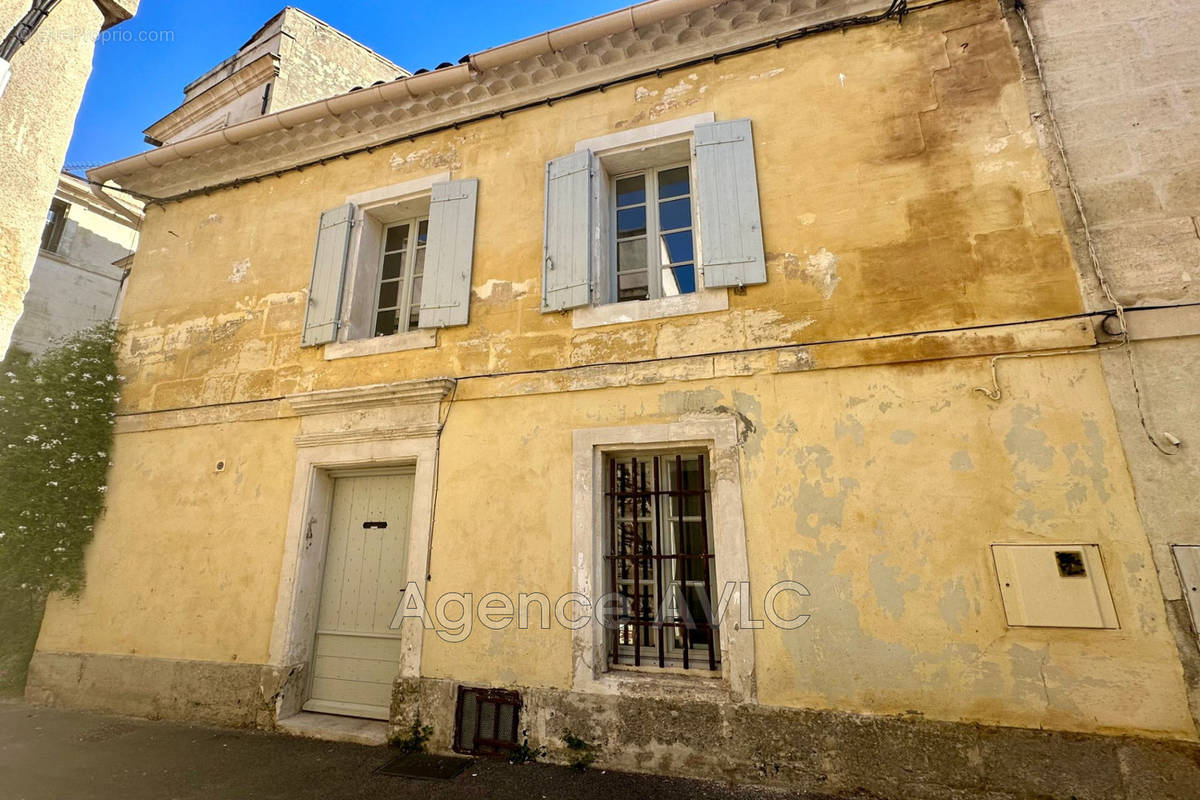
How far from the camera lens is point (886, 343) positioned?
3.74 m

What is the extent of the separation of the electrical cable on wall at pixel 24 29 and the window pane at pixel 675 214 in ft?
13.4

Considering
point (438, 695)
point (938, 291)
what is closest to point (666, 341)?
point (938, 291)

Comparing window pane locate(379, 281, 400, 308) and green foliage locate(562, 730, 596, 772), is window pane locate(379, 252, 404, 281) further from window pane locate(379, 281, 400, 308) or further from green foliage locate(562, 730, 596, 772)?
green foliage locate(562, 730, 596, 772)

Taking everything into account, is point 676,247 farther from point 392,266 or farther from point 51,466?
point 51,466

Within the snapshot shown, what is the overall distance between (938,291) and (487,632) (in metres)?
3.81

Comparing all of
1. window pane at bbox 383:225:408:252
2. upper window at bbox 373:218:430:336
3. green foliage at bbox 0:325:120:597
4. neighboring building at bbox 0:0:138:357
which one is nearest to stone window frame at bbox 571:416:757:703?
upper window at bbox 373:218:430:336

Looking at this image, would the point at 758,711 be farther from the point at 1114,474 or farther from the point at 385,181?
the point at 385,181

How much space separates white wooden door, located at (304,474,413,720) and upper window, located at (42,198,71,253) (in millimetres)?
9654

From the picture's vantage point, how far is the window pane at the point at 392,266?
571 centimetres

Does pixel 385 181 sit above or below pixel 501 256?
above

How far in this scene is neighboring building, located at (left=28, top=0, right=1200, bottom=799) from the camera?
3250 mm

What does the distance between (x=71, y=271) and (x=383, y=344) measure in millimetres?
9429

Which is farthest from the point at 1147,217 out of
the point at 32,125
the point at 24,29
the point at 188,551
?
the point at 188,551

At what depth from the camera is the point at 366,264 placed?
5.57m
